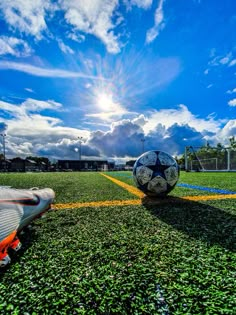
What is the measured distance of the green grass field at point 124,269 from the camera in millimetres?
1160

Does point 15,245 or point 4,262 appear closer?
point 4,262

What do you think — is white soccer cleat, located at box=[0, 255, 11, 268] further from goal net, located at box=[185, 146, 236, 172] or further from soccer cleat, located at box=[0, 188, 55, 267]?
goal net, located at box=[185, 146, 236, 172]

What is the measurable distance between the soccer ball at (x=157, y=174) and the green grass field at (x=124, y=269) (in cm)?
149

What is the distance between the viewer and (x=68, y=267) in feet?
5.10

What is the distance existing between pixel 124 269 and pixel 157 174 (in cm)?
279

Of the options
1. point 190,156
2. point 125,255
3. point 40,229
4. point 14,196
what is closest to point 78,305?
point 125,255

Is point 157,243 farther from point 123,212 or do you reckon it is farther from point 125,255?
point 123,212

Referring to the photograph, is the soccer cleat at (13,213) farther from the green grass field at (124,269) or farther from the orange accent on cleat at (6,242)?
the green grass field at (124,269)

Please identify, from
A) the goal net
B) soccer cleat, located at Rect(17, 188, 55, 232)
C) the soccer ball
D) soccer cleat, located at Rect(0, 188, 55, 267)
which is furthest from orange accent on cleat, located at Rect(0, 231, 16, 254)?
the goal net

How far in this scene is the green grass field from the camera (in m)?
1.16

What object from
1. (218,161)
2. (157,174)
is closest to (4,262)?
(157,174)

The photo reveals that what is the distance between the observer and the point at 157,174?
4.16 metres

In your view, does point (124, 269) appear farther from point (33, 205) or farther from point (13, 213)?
point (33, 205)

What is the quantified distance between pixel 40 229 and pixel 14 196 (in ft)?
2.50
